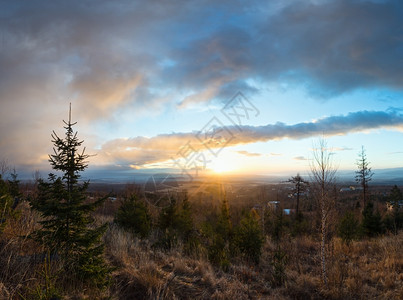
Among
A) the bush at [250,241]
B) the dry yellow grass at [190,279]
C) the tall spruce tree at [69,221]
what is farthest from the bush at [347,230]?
the tall spruce tree at [69,221]

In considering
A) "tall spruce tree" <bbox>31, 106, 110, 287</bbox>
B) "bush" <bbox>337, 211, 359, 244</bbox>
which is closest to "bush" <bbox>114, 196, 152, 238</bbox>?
"tall spruce tree" <bbox>31, 106, 110, 287</bbox>

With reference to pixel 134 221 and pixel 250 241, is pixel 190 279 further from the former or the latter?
pixel 134 221

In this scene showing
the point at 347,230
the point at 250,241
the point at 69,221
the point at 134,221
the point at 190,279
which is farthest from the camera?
the point at 347,230

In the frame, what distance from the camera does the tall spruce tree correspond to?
3.45m

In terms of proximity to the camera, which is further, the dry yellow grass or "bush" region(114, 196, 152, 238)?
"bush" region(114, 196, 152, 238)

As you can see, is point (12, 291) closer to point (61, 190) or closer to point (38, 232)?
point (38, 232)

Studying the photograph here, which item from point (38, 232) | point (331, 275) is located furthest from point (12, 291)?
point (331, 275)

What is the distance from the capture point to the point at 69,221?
360cm

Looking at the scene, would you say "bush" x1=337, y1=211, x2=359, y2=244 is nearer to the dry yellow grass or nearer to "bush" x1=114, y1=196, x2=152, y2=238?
the dry yellow grass

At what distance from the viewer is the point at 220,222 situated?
11062 millimetres

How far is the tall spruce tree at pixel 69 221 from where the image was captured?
11.3 feet

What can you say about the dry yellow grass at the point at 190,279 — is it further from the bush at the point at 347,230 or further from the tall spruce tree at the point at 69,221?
the bush at the point at 347,230

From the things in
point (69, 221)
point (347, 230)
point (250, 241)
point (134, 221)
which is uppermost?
point (69, 221)

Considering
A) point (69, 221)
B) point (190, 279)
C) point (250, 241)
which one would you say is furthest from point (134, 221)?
point (69, 221)
